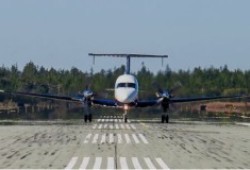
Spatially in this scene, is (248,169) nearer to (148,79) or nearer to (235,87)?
(148,79)

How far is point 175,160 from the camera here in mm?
21516

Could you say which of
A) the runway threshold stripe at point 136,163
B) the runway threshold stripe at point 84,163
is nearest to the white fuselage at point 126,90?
the runway threshold stripe at point 136,163

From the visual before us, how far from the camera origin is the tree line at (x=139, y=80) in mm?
81750

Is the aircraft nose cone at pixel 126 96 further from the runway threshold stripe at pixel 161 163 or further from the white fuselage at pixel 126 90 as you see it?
the runway threshold stripe at pixel 161 163

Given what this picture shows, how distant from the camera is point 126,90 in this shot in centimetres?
5225

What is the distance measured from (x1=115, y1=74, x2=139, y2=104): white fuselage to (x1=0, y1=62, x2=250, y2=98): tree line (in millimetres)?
17568

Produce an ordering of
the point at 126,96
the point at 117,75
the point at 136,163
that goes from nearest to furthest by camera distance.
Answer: the point at 136,163, the point at 126,96, the point at 117,75

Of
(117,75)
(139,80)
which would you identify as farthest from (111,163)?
(117,75)

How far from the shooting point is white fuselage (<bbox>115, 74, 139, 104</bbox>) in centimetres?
5209

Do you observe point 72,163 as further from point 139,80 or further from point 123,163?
point 139,80

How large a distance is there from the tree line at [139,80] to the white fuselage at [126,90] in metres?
17.6

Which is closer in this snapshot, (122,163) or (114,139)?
(122,163)

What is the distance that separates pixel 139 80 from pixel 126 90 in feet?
114

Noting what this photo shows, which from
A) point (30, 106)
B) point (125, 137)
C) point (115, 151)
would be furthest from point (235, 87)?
point (115, 151)
